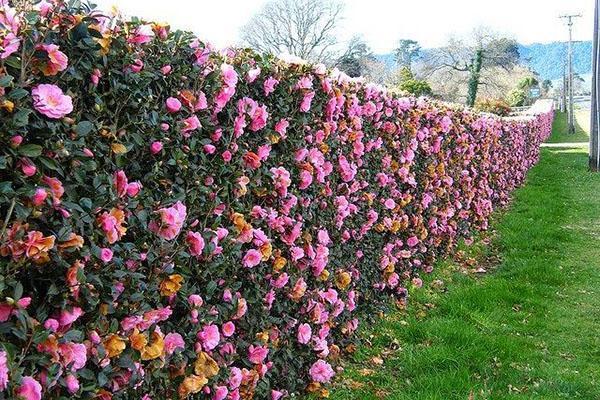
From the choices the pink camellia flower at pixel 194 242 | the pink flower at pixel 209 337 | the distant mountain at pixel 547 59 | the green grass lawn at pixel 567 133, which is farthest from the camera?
the distant mountain at pixel 547 59

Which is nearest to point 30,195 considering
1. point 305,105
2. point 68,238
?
point 68,238

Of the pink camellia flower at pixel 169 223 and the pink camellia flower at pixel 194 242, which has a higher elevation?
the pink camellia flower at pixel 169 223

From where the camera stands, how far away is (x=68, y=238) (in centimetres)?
184

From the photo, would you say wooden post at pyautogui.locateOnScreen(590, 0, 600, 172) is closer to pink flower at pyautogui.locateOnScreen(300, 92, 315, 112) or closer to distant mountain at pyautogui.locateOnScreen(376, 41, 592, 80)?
pink flower at pyautogui.locateOnScreen(300, 92, 315, 112)

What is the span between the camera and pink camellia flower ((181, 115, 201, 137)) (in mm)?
2529

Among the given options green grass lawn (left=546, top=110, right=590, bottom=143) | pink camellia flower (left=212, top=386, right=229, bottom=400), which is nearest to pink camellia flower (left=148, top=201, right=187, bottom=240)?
pink camellia flower (left=212, top=386, right=229, bottom=400)

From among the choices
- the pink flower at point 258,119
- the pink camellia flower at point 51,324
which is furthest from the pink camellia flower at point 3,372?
the pink flower at point 258,119

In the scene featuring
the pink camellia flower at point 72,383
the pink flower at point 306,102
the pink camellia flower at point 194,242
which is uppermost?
the pink flower at point 306,102

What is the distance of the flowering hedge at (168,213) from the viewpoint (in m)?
1.79

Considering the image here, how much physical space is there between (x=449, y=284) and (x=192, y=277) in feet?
14.4

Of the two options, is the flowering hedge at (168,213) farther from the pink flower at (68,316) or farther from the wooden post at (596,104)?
the wooden post at (596,104)

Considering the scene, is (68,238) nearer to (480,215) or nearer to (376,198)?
(376,198)

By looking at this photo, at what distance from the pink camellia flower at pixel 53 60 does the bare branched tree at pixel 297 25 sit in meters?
45.3

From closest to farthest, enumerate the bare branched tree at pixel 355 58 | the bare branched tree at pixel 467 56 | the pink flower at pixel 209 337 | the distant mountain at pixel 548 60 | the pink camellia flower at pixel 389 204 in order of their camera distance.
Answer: the pink flower at pixel 209 337 < the pink camellia flower at pixel 389 204 < the bare branched tree at pixel 355 58 < the bare branched tree at pixel 467 56 < the distant mountain at pixel 548 60
